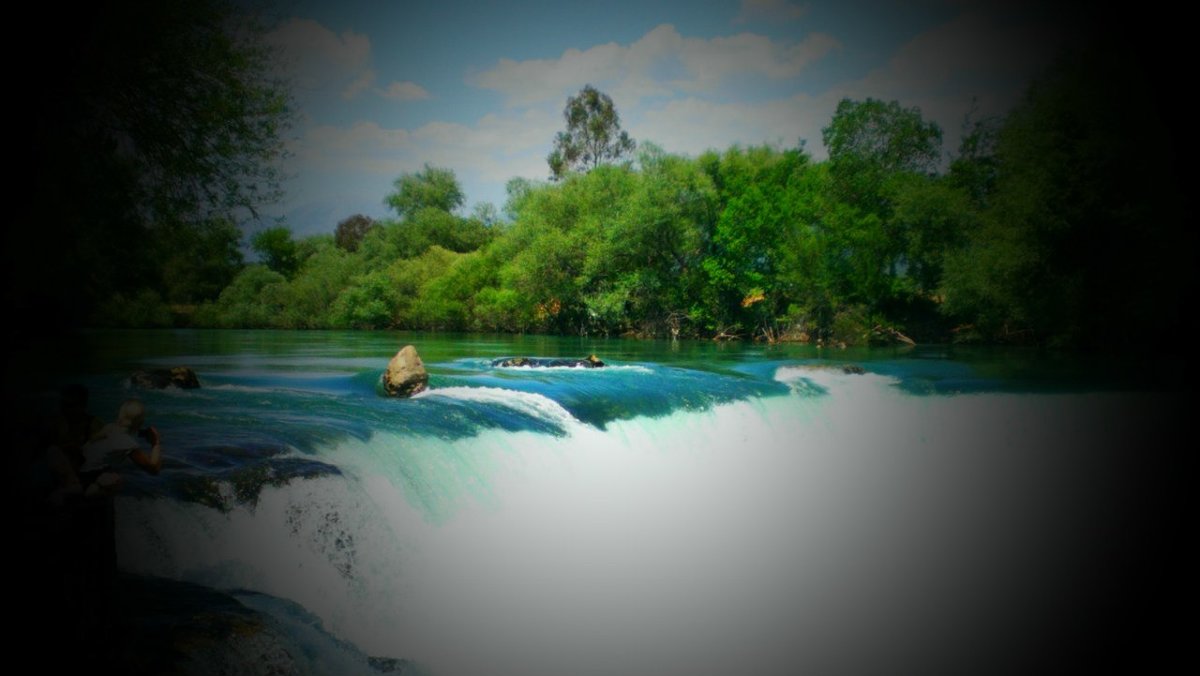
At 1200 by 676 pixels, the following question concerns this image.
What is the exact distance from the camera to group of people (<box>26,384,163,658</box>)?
2953 millimetres

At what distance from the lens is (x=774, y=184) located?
78.9 feet

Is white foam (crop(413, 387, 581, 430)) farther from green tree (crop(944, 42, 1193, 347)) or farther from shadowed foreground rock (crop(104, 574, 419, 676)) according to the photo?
green tree (crop(944, 42, 1193, 347))

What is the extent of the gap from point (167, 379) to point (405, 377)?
343 centimetres

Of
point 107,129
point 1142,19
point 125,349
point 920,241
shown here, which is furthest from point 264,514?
point 920,241

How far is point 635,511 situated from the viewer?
6.39m

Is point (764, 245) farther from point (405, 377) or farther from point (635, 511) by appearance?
point (635, 511)

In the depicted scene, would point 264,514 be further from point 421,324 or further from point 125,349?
point 421,324

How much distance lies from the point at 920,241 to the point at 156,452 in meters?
20.3

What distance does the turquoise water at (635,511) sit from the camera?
4.81m

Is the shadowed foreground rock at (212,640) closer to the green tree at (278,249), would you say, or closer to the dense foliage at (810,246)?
the dense foliage at (810,246)

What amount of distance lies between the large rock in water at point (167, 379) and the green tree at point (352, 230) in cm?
1574

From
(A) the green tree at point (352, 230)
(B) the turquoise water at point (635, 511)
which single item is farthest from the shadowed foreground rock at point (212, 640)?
(A) the green tree at point (352, 230)

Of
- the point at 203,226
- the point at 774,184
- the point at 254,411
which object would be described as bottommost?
the point at 254,411

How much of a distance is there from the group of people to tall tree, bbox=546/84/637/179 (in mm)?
31145
